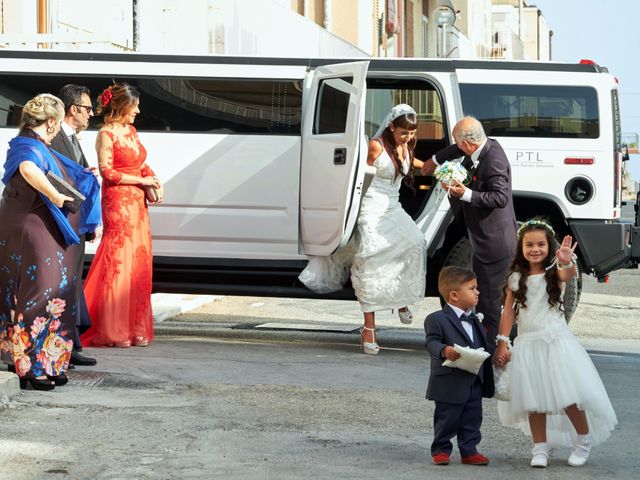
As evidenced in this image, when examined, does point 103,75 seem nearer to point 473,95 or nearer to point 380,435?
point 473,95

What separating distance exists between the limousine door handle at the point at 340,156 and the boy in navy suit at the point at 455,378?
3868mm

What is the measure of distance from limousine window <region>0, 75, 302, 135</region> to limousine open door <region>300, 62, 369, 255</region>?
19 cm

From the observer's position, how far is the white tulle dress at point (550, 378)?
6.54 meters

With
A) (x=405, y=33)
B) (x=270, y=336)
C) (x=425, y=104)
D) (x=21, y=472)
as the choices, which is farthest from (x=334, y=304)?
(x=405, y=33)

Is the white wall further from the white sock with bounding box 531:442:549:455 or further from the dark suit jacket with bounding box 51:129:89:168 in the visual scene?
the white sock with bounding box 531:442:549:455

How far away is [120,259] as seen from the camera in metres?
10.4

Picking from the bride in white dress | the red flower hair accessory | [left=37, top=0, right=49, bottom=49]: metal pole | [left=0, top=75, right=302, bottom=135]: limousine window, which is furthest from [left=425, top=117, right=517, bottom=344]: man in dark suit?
[left=37, top=0, right=49, bottom=49]: metal pole

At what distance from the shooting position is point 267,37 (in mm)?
21094

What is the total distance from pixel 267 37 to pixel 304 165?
10665 millimetres

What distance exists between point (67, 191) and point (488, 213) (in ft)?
9.56

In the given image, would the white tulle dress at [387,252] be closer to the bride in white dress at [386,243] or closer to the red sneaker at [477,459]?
the bride in white dress at [386,243]

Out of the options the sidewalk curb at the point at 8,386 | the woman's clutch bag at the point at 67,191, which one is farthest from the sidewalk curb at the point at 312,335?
the sidewalk curb at the point at 8,386

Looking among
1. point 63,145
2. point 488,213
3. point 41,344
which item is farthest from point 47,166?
point 488,213

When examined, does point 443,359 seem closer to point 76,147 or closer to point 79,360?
point 79,360
